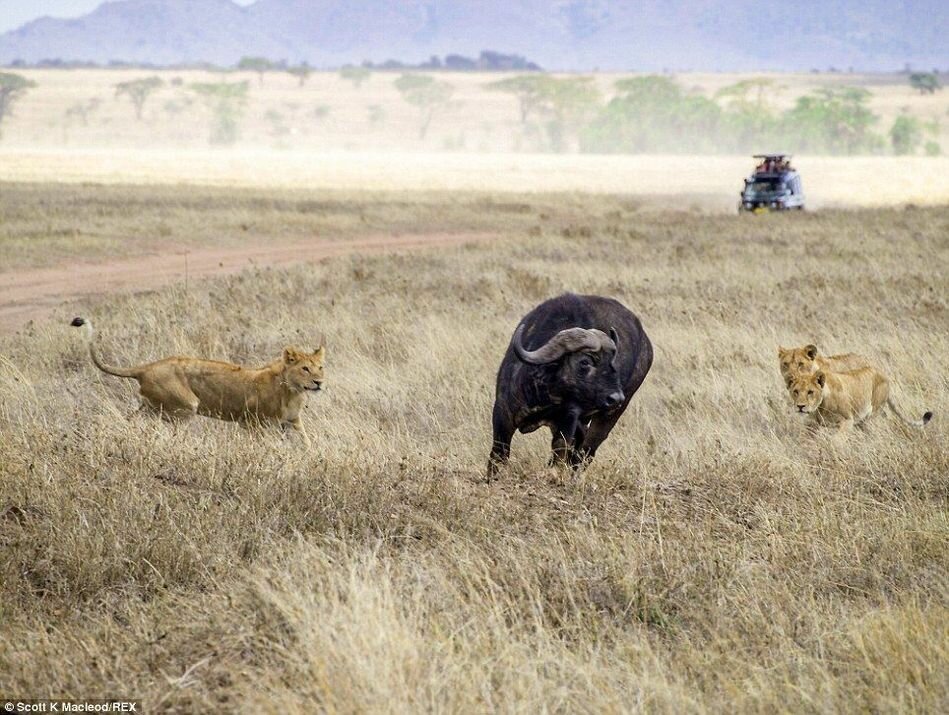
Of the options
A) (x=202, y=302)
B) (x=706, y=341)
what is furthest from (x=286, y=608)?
(x=202, y=302)

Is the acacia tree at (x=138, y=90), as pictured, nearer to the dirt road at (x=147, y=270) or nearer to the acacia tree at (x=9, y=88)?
the acacia tree at (x=9, y=88)

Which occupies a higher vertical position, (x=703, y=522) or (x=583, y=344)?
(x=583, y=344)

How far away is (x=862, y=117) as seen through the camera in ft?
417

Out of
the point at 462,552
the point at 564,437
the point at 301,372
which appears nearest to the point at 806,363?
the point at 564,437

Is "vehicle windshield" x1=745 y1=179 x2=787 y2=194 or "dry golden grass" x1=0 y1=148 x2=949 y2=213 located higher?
"vehicle windshield" x1=745 y1=179 x2=787 y2=194

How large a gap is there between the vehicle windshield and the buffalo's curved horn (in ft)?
89.4

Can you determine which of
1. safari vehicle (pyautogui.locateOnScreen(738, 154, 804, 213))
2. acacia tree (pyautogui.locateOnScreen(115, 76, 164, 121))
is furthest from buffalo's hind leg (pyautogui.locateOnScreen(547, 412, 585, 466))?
acacia tree (pyautogui.locateOnScreen(115, 76, 164, 121))

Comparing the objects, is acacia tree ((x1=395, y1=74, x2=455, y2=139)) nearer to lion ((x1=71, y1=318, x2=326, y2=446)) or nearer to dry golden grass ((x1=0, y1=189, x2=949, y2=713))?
dry golden grass ((x1=0, y1=189, x2=949, y2=713))

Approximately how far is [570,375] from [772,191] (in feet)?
89.8

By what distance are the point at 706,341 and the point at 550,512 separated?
5.97 m

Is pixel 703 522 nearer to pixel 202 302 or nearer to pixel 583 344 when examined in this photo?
pixel 583 344

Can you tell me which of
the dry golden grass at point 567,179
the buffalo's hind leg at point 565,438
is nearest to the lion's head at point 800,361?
the buffalo's hind leg at point 565,438

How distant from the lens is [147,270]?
67.2 ft

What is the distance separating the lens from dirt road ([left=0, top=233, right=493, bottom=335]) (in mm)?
16422
